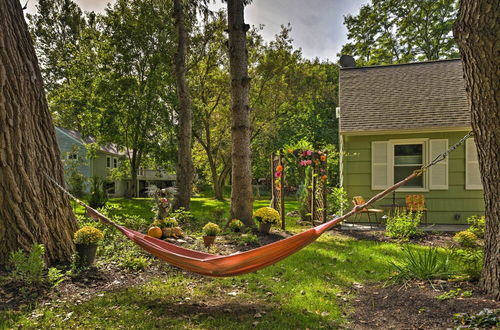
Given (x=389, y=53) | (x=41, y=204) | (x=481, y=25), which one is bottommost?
(x=41, y=204)

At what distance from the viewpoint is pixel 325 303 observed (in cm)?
284

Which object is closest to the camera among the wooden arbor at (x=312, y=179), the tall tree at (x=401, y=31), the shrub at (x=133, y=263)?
the shrub at (x=133, y=263)

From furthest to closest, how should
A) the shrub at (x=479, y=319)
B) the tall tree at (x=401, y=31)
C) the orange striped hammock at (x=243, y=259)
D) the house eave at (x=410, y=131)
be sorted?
1. the tall tree at (x=401, y=31)
2. the house eave at (x=410, y=131)
3. the orange striped hammock at (x=243, y=259)
4. the shrub at (x=479, y=319)

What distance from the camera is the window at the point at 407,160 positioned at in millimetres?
7906

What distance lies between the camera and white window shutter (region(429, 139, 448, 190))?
759 centimetres

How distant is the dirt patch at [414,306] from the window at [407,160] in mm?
5575

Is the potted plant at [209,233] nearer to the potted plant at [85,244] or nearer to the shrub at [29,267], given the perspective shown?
the potted plant at [85,244]

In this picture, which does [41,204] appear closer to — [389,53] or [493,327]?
[493,327]

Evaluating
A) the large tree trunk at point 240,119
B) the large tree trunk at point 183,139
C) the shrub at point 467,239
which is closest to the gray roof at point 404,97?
the large tree trunk at point 240,119

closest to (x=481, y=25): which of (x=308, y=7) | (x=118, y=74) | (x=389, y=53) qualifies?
(x=308, y=7)

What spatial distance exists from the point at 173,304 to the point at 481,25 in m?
3.36

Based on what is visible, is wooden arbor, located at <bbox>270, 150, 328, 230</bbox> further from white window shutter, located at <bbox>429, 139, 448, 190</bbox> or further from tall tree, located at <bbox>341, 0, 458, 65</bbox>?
tall tree, located at <bbox>341, 0, 458, 65</bbox>

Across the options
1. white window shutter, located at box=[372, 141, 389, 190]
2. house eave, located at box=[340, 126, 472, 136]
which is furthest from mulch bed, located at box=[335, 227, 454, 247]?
house eave, located at box=[340, 126, 472, 136]

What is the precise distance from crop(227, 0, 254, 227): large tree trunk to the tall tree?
532 inches
